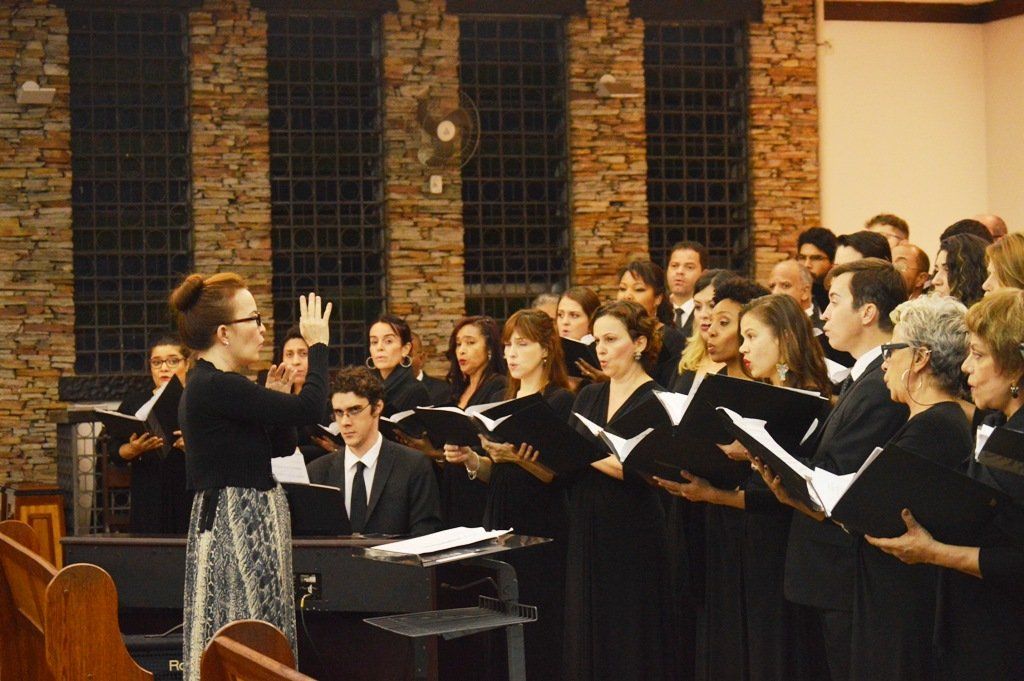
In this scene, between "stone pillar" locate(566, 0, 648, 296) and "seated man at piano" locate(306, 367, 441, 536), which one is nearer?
"seated man at piano" locate(306, 367, 441, 536)

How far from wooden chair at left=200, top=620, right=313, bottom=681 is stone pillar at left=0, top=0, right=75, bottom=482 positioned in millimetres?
8231

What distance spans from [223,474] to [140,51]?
6.98 metres

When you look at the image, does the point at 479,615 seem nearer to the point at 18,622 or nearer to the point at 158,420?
the point at 18,622

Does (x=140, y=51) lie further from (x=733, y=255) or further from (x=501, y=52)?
(x=733, y=255)

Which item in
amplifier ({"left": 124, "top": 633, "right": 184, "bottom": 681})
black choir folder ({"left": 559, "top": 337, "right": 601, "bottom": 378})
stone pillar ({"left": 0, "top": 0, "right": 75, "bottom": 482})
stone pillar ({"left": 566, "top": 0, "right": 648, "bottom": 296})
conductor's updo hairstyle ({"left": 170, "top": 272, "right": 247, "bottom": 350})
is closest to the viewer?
conductor's updo hairstyle ({"left": 170, "top": 272, "right": 247, "bottom": 350})

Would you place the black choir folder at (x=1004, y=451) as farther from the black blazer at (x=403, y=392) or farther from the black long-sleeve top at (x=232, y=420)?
the black blazer at (x=403, y=392)

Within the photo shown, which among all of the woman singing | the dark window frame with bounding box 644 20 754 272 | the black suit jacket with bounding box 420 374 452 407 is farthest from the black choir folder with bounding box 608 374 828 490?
the dark window frame with bounding box 644 20 754 272

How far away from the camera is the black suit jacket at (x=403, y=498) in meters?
5.61

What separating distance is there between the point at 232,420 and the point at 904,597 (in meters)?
1.98

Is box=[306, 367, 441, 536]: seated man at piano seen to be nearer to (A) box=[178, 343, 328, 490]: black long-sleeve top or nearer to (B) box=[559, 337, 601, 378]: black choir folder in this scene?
(B) box=[559, 337, 601, 378]: black choir folder

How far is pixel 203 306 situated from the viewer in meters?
4.36

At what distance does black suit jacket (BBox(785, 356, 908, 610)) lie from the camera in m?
4.08

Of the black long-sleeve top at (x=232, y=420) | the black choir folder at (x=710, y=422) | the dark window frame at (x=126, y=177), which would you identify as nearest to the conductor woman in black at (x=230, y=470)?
the black long-sleeve top at (x=232, y=420)

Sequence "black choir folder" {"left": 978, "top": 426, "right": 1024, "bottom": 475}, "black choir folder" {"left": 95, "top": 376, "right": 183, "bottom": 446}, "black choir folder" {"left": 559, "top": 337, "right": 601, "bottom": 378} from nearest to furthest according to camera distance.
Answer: "black choir folder" {"left": 978, "top": 426, "right": 1024, "bottom": 475} < "black choir folder" {"left": 559, "top": 337, "right": 601, "bottom": 378} < "black choir folder" {"left": 95, "top": 376, "right": 183, "bottom": 446}
